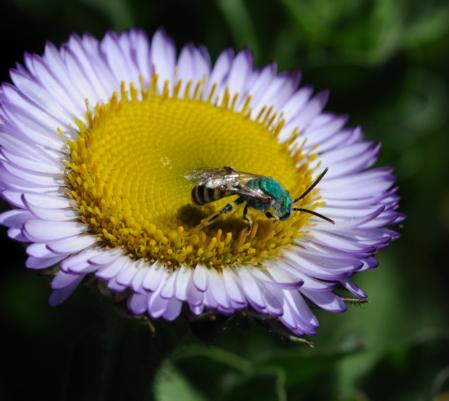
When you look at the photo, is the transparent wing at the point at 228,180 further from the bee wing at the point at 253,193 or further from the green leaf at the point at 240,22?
the green leaf at the point at 240,22

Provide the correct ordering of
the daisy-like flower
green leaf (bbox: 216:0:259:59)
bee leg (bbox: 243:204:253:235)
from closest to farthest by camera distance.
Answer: the daisy-like flower → bee leg (bbox: 243:204:253:235) → green leaf (bbox: 216:0:259:59)

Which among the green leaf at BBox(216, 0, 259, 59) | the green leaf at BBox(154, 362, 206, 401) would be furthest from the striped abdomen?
the green leaf at BBox(216, 0, 259, 59)

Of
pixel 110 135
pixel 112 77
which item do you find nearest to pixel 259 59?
pixel 112 77

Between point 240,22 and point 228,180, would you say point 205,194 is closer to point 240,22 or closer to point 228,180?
point 228,180

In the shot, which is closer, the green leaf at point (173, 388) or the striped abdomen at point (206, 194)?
the striped abdomen at point (206, 194)

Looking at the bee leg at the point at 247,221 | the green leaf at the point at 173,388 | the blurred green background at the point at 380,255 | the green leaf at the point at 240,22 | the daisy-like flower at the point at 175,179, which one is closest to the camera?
the daisy-like flower at the point at 175,179

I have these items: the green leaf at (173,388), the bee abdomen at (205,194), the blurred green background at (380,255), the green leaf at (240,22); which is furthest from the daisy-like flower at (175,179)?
the green leaf at (240,22)

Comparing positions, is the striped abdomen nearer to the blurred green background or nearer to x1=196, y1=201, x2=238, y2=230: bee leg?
x1=196, y1=201, x2=238, y2=230: bee leg

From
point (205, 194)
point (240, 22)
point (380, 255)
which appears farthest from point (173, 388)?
point (240, 22)
